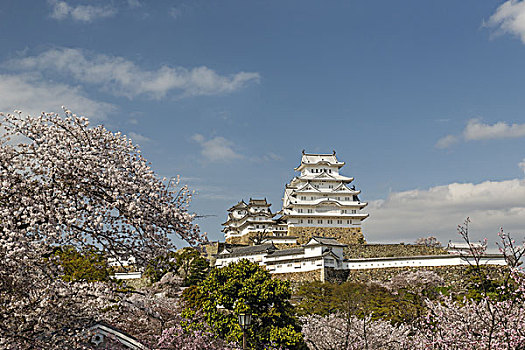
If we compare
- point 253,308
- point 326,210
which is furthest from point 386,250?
point 253,308

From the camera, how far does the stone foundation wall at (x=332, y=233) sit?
160ft

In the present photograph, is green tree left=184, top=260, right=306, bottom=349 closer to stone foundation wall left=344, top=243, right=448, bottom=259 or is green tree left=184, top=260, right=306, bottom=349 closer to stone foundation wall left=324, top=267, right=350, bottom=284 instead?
stone foundation wall left=324, top=267, right=350, bottom=284

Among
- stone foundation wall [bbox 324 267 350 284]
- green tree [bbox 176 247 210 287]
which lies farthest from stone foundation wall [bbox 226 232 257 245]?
stone foundation wall [bbox 324 267 350 284]

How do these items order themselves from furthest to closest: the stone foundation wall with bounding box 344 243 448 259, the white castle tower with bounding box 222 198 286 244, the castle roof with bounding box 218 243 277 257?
the white castle tower with bounding box 222 198 286 244 → the stone foundation wall with bounding box 344 243 448 259 → the castle roof with bounding box 218 243 277 257

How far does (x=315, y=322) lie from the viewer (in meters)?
21.4

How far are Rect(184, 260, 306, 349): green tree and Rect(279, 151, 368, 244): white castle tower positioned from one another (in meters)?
30.8

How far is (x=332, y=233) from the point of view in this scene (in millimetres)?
49094

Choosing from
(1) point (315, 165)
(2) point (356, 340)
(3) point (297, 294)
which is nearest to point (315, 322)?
(2) point (356, 340)

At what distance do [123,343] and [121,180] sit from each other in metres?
6.76

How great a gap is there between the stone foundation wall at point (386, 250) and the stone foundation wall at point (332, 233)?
642 cm

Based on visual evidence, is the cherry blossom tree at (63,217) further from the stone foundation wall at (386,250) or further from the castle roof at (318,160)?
the castle roof at (318,160)

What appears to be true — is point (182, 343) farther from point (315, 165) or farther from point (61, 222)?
point (315, 165)

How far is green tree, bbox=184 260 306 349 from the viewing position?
1705 cm

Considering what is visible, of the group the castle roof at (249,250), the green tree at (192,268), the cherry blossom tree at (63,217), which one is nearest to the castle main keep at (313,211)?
the castle roof at (249,250)
